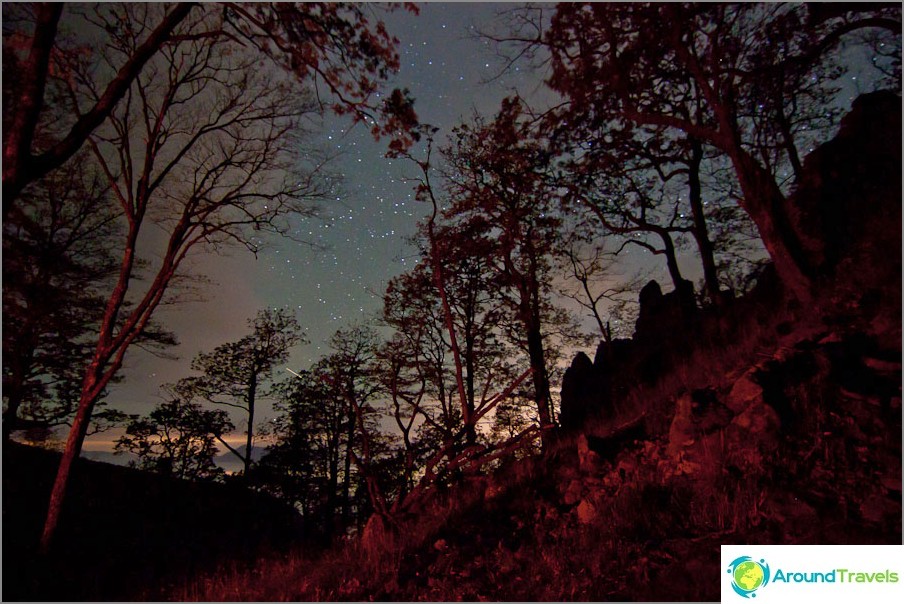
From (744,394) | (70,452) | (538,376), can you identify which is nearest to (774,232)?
(744,394)

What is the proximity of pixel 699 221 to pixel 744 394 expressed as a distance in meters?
10.7

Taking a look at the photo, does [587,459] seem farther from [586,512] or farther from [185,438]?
[185,438]

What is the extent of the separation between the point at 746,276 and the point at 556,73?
17.1 metres

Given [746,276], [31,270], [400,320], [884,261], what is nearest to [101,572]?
[31,270]

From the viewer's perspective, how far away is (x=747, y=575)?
13.1ft

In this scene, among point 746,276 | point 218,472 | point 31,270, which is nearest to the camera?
point 31,270

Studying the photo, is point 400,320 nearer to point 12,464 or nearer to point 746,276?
point 12,464

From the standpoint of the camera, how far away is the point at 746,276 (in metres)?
21.3


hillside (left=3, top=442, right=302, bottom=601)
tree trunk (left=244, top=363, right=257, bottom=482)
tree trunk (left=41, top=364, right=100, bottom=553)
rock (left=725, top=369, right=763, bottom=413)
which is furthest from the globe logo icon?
tree trunk (left=244, top=363, right=257, bottom=482)

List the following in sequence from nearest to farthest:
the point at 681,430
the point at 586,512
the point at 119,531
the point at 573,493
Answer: the point at 586,512 → the point at 681,430 → the point at 573,493 → the point at 119,531

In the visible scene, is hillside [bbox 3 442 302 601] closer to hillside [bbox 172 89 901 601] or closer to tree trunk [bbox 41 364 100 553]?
tree trunk [bbox 41 364 100 553]

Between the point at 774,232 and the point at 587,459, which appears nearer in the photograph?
the point at 587,459

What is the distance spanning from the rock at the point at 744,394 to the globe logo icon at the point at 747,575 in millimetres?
2575

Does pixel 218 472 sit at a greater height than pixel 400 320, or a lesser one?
lesser
